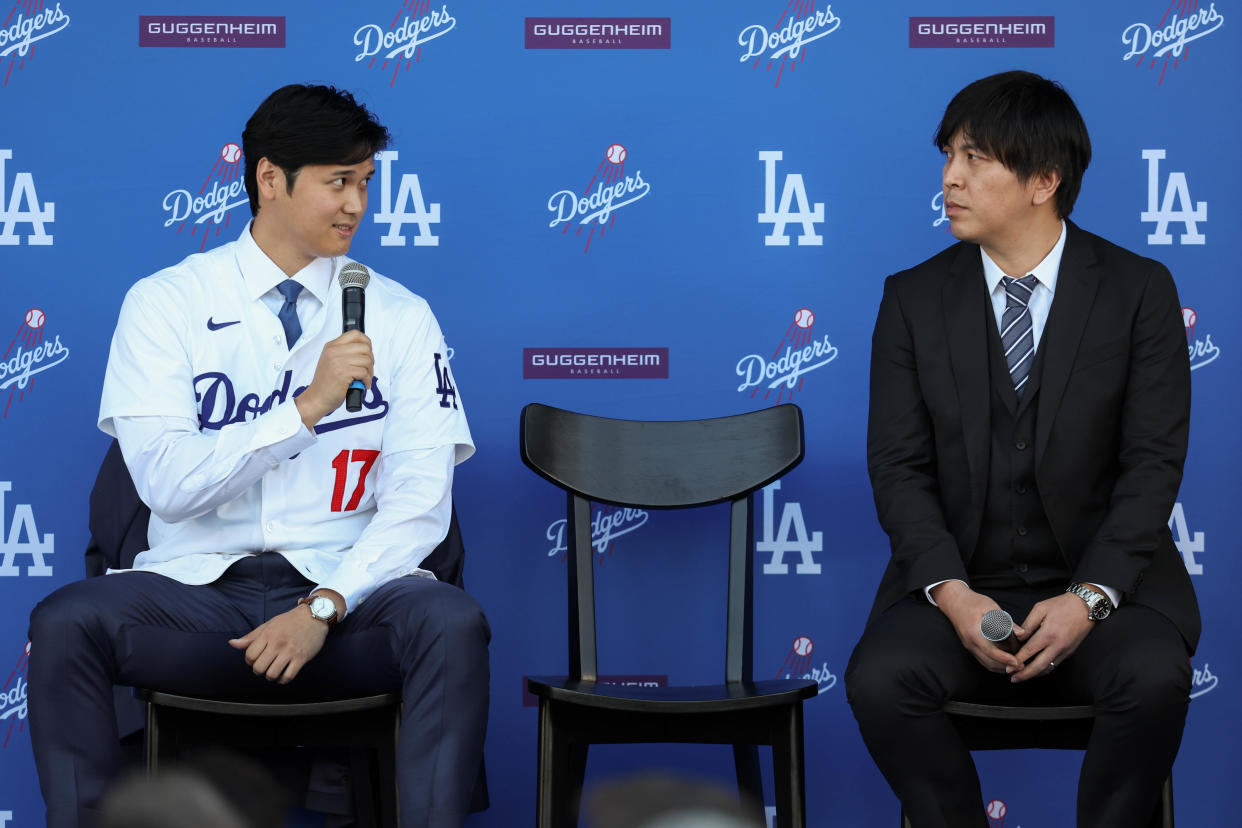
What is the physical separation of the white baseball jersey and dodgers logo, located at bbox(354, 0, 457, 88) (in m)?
0.66

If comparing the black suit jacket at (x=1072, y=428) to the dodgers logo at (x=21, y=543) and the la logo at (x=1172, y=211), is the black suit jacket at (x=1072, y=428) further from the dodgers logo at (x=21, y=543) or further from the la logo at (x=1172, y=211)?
the dodgers logo at (x=21, y=543)

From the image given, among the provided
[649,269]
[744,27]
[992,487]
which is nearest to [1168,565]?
[992,487]

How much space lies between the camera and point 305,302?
7.20ft

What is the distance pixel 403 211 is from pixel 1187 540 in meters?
1.78

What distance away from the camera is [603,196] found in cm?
269

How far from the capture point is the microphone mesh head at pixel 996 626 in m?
1.84

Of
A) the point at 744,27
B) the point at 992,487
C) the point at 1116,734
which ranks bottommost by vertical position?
the point at 1116,734

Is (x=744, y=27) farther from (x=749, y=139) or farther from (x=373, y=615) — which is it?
(x=373, y=615)

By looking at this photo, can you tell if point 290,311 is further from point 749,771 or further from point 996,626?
point 996,626

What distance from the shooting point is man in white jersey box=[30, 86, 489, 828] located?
1.80 meters

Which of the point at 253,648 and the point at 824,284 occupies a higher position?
the point at 824,284

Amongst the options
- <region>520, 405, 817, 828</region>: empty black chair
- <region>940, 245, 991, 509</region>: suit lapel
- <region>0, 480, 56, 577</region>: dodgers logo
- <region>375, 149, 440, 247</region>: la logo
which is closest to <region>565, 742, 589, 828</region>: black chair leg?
<region>520, 405, 817, 828</region>: empty black chair

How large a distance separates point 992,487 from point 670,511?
2.69 feet

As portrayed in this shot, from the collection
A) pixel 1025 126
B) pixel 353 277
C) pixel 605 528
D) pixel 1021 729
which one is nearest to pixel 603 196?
pixel 605 528
